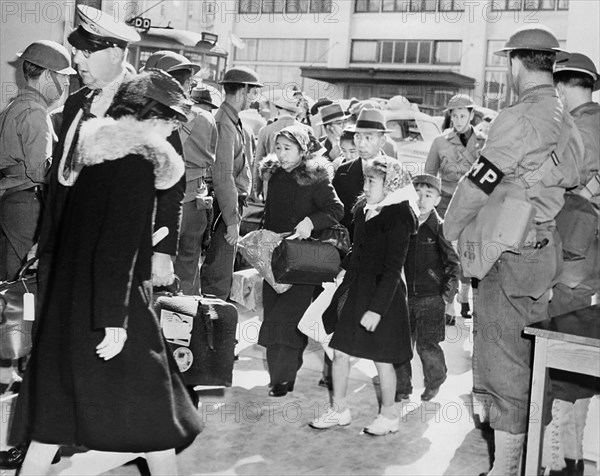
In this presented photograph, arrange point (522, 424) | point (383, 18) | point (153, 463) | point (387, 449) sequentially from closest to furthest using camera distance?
point (153, 463)
point (522, 424)
point (387, 449)
point (383, 18)

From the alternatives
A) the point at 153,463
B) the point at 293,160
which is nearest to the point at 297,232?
the point at 293,160

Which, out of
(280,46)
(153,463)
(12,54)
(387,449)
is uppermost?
(280,46)

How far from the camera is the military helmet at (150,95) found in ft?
10.2

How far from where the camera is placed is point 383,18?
3350 centimetres

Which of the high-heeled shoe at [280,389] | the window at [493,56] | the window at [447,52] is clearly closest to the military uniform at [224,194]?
the high-heeled shoe at [280,389]

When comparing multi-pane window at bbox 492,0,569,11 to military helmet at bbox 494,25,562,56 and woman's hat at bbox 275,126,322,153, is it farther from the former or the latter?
military helmet at bbox 494,25,562,56

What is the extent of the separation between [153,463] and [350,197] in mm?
3036

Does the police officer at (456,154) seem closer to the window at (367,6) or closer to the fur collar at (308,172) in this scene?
the fur collar at (308,172)

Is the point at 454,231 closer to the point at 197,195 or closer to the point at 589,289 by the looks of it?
the point at 589,289

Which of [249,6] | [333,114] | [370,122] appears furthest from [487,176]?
[249,6]

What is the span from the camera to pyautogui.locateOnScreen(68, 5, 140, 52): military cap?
130 inches

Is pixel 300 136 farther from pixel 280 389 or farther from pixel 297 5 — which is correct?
pixel 297 5

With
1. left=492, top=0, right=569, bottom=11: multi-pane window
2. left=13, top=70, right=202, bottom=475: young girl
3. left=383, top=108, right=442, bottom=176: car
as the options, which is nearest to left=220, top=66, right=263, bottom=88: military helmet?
left=13, top=70, right=202, bottom=475: young girl

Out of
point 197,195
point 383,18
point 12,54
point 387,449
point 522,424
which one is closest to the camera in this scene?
point 522,424
